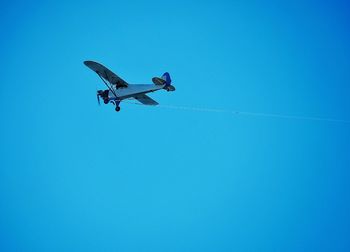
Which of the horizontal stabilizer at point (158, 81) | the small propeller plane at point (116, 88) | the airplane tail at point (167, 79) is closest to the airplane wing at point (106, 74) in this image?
the small propeller plane at point (116, 88)

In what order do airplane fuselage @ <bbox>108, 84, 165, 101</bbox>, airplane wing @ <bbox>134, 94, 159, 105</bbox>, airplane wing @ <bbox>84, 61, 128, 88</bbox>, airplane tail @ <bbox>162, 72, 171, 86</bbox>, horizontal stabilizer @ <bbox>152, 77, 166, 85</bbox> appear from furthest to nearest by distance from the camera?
airplane wing @ <bbox>134, 94, 159, 105</bbox> < airplane fuselage @ <bbox>108, 84, 165, 101</bbox> < airplane wing @ <bbox>84, 61, 128, 88</bbox> < airplane tail @ <bbox>162, 72, 171, 86</bbox> < horizontal stabilizer @ <bbox>152, 77, 166, 85</bbox>

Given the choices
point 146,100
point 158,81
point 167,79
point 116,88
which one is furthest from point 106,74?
point 146,100

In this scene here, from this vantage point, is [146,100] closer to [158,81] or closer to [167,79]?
[167,79]

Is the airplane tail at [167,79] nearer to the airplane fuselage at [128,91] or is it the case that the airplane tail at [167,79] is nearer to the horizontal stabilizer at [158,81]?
the horizontal stabilizer at [158,81]

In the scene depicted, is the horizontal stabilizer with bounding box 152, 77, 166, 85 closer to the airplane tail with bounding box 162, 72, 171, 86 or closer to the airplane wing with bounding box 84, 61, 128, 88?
the airplane tail with bounding box 162, 72, 171, 86

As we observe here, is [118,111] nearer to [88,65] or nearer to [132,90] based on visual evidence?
[132,90]

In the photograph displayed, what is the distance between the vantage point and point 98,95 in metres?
28.7

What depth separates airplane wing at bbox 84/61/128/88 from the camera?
1080 inches

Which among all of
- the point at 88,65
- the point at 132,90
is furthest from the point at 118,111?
the point at 88,65

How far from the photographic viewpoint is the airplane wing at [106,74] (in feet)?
90.0

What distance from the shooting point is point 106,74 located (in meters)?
28.3

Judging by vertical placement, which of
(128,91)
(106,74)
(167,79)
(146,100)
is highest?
(146,100)

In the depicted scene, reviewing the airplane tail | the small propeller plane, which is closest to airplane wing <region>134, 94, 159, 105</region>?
the small propeller plane

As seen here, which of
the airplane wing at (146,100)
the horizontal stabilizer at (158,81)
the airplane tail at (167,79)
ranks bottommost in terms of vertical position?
the horizontal stabilizer at (158,81)
